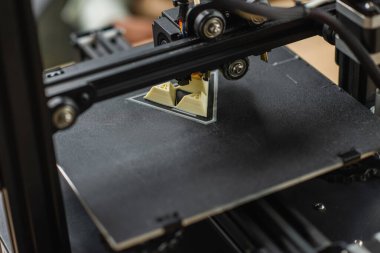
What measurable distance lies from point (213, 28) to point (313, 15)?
0.15 meters

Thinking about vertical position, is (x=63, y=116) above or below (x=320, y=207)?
above

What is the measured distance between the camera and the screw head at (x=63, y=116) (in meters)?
1.08

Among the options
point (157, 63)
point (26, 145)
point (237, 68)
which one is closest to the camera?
point (26, 145)

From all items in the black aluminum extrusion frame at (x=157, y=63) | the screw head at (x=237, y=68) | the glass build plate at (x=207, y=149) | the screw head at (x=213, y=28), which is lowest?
the glass build plate at (x=207, y=149)

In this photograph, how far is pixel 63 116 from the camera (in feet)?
3.57

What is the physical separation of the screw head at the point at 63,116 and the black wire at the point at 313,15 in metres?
0.28

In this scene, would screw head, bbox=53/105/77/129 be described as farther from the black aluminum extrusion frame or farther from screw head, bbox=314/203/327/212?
screw head, bbox=314/203/327/212

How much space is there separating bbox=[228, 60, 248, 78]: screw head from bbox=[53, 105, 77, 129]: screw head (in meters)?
0.29

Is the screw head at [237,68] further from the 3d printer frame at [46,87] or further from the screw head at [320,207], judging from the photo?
the screw head at [320,207]

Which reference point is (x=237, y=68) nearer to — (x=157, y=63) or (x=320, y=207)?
(x=157, y=63)

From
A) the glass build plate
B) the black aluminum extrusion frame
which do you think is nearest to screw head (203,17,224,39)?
the black aluminum extrusion frame

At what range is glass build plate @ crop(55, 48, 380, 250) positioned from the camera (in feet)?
3.62

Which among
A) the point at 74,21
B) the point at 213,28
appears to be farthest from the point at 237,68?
the point at 74,21

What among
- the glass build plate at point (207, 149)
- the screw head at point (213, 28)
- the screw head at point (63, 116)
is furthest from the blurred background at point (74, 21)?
the screw head at point (63, 116)
